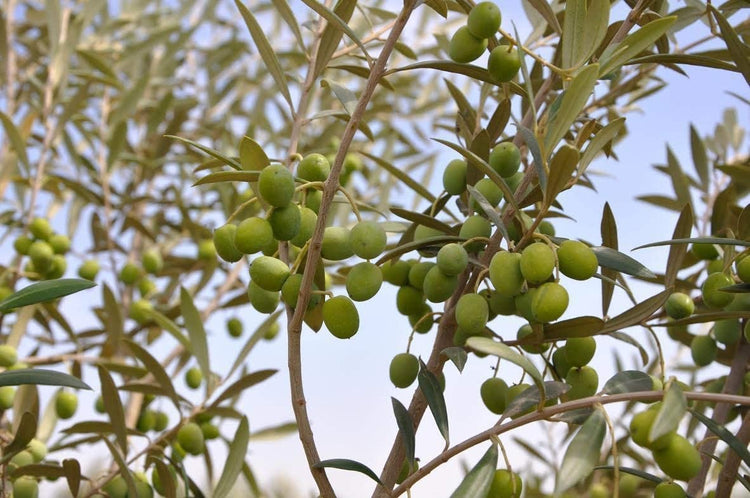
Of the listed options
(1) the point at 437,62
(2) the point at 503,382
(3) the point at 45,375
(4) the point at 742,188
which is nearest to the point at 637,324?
(2) the point at 503,382

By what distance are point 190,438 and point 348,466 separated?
28.3 inches

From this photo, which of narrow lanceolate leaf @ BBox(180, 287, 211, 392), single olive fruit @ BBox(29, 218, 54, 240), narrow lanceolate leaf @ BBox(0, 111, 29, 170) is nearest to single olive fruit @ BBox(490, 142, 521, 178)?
narrow lanceolate leaf @ BBox(180, 287, 211, 392)

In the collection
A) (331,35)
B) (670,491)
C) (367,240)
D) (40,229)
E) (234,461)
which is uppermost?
(40,229)

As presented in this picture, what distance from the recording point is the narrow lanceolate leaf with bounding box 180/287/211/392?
1489 mm

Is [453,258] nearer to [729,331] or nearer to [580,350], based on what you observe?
[580,350]

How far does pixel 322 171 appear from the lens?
101 centimetres

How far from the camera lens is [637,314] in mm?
1025

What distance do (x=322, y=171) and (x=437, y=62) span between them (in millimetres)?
199

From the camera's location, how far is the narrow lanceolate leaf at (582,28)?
0.94 metres

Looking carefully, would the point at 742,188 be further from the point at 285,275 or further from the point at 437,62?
the point at 285,275

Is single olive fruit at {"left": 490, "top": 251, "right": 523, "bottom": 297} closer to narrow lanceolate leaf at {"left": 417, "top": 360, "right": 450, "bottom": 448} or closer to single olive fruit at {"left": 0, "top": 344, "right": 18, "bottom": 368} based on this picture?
narrow lanceolate leaf at {"left": 417, "top": 360, "right": 450, "bottom": 448}

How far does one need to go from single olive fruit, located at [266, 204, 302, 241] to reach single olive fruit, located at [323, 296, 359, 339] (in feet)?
0.31

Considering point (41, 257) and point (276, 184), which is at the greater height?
point (41, 257)

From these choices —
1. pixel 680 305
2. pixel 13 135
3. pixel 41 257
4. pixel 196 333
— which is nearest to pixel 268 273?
pixel 680 305
